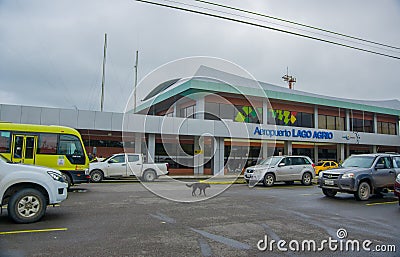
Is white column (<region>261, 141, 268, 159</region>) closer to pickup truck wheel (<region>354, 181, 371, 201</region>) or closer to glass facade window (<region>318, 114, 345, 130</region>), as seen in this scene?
glass facade window (<region>318, 114, 345, 130</region>)

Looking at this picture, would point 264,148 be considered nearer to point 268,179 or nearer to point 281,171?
point 281,171

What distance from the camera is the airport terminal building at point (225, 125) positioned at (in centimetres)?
1698

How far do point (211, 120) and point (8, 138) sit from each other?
1620cm

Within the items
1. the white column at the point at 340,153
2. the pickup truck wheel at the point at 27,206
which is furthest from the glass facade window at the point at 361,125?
the pickup truck wheel at the point at 27,206

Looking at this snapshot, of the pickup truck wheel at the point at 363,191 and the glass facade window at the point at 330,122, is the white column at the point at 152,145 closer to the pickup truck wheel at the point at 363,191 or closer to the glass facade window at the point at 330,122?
the pickup truck wheel at the point at 363,191

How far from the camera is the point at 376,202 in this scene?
11016mm

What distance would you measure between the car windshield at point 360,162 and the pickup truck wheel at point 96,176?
12.7 metres

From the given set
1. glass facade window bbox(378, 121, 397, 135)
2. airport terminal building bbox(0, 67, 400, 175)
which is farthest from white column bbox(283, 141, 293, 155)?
glass facade window bbox(378, 121, 397, 135)

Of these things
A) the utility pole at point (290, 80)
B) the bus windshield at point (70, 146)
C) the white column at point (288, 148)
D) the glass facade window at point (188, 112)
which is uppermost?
the utility pole at point (290, 80)

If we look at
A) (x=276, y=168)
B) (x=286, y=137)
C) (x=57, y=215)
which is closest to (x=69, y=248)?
(x=57, y=215)

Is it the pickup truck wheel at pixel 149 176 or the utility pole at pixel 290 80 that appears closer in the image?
the pickup truck wheel at pixel 149 176

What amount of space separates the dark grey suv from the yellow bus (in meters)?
9.98

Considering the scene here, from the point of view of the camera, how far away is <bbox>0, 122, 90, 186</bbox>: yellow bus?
12.5 meters

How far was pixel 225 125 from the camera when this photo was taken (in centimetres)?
2370
